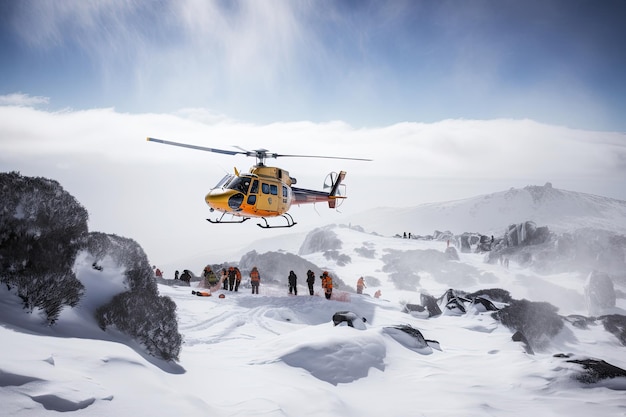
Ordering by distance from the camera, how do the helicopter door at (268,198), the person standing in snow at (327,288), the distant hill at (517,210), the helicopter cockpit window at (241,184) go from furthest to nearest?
the distant hill at (517,210) < the person standing in snow at (327,288) < the helicopter door at (268,198) < the helicopter cockpit window at (241,184)

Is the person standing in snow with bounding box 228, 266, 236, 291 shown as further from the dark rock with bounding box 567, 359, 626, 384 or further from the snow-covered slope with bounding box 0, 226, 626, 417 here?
the dark rock with bounding box 567, 359, 626, 384

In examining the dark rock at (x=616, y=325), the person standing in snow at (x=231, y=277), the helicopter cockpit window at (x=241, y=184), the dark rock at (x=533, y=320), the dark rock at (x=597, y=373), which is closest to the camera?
the dark rock at (x=597, y=373)

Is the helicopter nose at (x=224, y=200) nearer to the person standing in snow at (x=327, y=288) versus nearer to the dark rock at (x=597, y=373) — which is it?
the person standing in snow at (x=327, y=288)

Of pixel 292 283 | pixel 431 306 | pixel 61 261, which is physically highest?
pixel 61 261

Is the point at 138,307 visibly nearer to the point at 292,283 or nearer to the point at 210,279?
the point at 292,283

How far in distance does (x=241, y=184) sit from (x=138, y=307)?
873cm

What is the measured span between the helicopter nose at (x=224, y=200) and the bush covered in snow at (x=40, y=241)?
24.8 ft

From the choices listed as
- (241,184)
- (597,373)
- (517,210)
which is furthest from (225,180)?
(517,210)

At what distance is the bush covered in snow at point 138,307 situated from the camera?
6.50m

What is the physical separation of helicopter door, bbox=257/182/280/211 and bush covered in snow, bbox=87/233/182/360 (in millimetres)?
7896

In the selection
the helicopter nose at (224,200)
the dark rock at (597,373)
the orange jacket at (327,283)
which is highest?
the helicopter nose at (224,200)

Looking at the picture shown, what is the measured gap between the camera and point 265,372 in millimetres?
7211

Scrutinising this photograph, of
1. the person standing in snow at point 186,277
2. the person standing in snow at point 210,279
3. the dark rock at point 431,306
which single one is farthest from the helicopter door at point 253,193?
the dark rock at point 431,306

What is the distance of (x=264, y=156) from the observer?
16.5 meters
